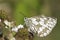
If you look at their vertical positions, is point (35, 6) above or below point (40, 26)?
above

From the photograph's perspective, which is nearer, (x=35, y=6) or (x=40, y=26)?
(x=40, y=26)

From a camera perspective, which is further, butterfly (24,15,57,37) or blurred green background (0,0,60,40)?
blurred green background (0,0,60,40)

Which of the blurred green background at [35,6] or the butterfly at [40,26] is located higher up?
the blurred green background at [35,6]

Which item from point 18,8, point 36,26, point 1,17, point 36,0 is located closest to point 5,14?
point 1,17

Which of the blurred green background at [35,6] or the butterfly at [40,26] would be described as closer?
the butterfly at [40,26]

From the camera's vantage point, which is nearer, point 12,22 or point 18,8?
point 12,22

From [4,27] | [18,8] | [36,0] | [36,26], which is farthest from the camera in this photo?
[36,0]

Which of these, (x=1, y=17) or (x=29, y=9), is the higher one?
(x=29, y=9)

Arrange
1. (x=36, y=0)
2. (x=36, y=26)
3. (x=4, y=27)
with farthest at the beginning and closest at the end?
1. (x=36, y=0)
2. (x=36, y=26)
3. (x=4, y=27)

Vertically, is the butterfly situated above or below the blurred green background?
below

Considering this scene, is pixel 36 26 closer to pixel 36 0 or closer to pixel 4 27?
pixel 4 27
